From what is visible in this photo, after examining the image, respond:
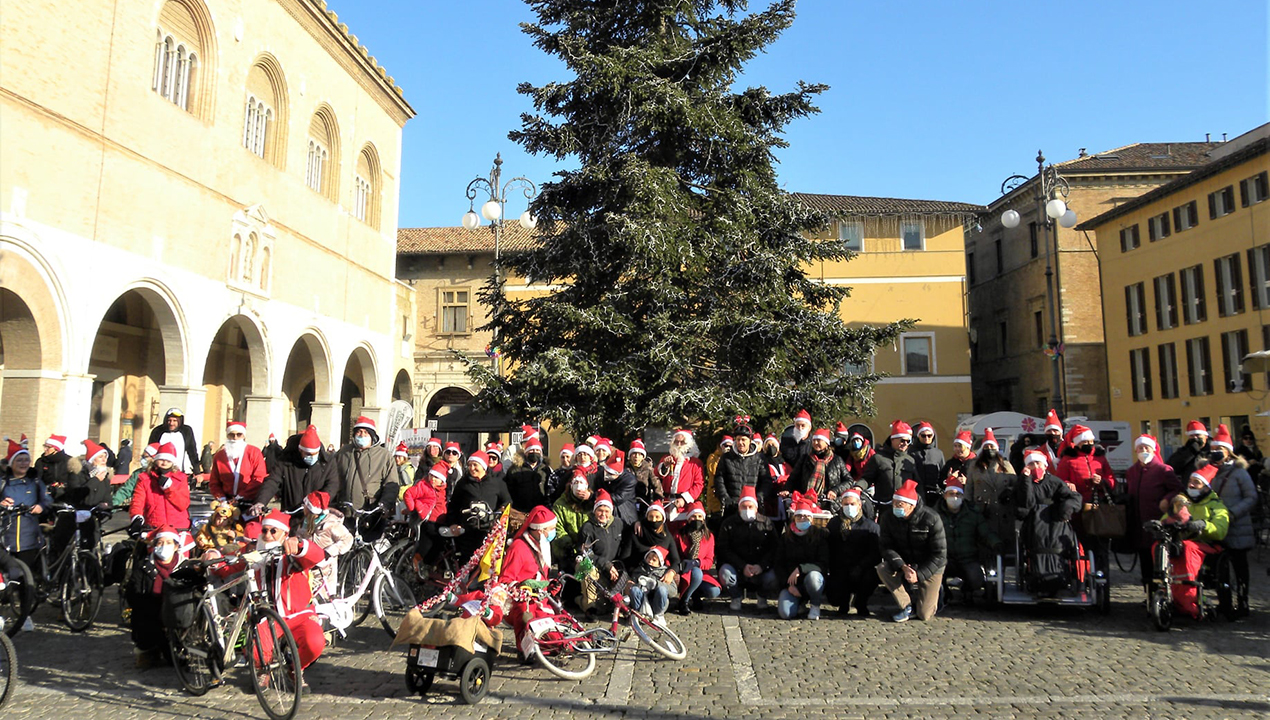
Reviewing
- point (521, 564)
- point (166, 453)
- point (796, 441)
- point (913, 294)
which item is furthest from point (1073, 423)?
point (166, 453)

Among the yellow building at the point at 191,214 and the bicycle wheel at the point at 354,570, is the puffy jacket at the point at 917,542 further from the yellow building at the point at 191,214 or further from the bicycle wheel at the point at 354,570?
the yellow building at the point at 191,214

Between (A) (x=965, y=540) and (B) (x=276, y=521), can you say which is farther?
(A) (x=965, y=540)

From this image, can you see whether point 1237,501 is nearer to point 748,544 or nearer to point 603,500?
point 748,544

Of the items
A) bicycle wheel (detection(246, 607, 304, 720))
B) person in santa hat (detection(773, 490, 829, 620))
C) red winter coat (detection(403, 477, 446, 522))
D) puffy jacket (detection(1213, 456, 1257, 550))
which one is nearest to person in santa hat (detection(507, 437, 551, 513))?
red winter coat (detection(403, 477, 446, 522))

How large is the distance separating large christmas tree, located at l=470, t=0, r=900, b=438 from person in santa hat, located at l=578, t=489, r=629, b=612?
500 cm

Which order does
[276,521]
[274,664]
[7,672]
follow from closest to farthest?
[7,672], [274,664], [276,521]

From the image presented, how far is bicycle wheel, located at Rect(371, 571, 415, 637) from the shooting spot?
8.05 m

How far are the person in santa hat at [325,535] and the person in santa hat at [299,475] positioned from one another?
29.9 inches

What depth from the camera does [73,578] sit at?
8367 millimetres

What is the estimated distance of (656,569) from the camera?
27.4 feet

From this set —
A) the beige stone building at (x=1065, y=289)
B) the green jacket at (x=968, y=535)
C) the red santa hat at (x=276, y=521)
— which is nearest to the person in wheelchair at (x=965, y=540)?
the green jacket at (x=968, y=535)

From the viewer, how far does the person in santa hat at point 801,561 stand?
9039mm

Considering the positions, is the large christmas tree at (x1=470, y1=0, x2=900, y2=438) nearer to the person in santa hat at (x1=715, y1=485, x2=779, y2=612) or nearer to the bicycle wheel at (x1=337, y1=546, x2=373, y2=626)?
the person in santa hat at (x1=715, y1=485, x2=779, y2=612)

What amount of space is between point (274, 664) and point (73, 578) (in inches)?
156
